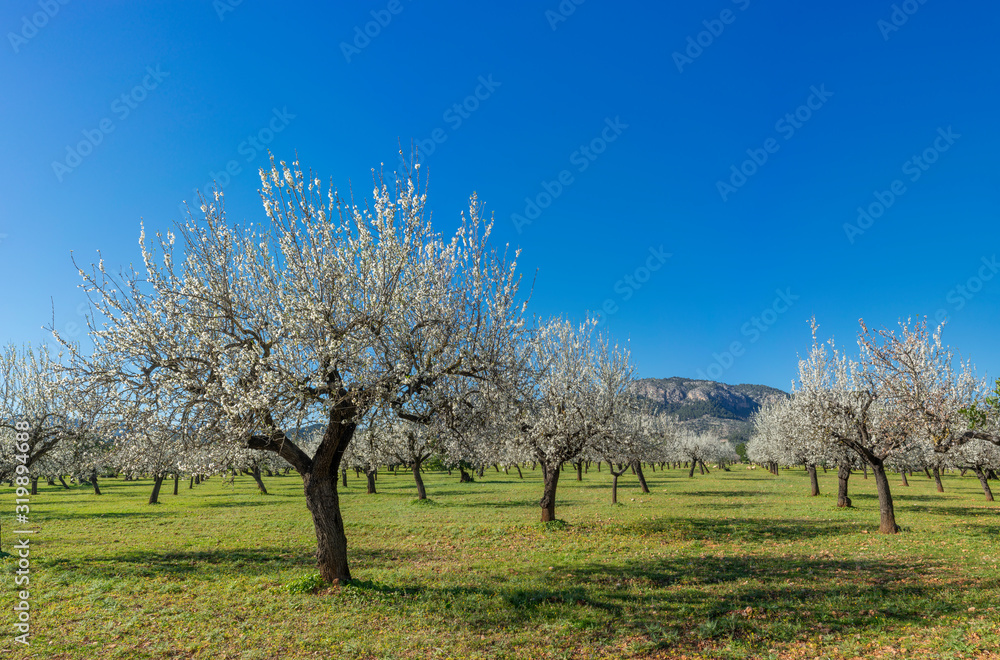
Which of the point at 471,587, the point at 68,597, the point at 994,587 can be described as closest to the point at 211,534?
the point at 68,597

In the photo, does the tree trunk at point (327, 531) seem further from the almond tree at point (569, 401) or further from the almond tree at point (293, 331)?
the almond tree at point (569, 401)

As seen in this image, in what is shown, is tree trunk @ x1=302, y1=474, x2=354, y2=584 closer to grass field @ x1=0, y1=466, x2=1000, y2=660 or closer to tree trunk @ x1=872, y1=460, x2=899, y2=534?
grass field @ x1=0, y1=466, x2=1000, y2=660

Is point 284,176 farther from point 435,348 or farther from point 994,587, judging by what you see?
point 994,587

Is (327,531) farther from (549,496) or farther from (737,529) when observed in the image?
(737,529)

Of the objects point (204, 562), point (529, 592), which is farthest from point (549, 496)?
point (204, 562)

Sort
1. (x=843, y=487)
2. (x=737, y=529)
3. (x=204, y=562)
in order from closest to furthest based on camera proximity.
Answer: (x=204, y=562)
(x=737, y=529)
(x=843, y=487)

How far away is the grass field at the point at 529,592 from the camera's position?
386 inches

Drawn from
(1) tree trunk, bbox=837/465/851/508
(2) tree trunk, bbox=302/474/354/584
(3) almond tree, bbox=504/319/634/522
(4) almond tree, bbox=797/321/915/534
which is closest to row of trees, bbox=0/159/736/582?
(2) tree trunk, bbox=302/474/354/584

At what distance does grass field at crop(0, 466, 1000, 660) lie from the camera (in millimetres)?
9805

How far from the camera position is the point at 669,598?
12695 millimetres

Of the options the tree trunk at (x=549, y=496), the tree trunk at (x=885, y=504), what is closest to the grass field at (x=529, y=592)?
the tree trunk at (x=885, y=504)

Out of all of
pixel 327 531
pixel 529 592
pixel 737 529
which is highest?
pixel 327 531

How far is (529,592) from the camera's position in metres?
13.3

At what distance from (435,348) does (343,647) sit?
6.90 m
